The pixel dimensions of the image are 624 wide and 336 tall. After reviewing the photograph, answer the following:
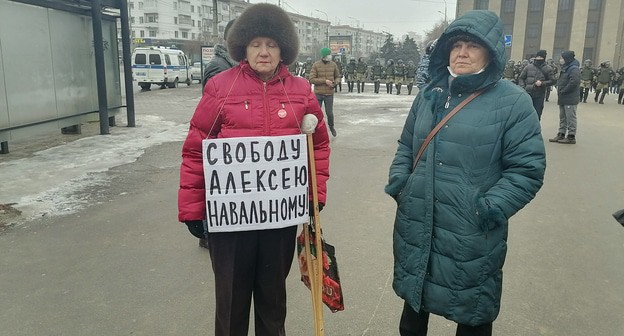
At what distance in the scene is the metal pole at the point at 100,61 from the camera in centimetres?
980

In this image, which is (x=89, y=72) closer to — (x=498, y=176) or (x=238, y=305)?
(x=238, y=305)

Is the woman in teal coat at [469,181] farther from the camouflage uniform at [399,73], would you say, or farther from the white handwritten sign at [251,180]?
the camouflage uniform at [399,73]

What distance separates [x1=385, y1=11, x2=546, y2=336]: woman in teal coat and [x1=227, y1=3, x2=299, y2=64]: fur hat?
31.2 inches

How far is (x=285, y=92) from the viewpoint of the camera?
2510 millimetres

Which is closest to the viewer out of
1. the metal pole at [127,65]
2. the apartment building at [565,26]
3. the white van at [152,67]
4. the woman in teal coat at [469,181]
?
the woman in teal coat at [469,181]

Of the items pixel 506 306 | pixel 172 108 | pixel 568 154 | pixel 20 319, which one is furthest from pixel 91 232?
pixel 172 108

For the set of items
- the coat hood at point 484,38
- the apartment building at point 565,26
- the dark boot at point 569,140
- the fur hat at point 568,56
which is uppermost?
the apartment building at point 565,26

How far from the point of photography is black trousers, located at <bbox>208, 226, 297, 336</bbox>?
251 centimetres

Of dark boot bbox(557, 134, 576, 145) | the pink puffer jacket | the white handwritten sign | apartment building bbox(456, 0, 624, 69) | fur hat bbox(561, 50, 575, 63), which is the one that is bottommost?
dark boot bbox(557, 134, 576, 145)

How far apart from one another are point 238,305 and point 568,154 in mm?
8098

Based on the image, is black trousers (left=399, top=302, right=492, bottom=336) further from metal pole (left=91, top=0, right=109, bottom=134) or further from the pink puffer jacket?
metal pole (left=91, top=0, right=109, bottom=134)

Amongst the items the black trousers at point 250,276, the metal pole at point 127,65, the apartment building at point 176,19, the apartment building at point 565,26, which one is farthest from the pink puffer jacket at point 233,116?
the apartment building at point 176,19

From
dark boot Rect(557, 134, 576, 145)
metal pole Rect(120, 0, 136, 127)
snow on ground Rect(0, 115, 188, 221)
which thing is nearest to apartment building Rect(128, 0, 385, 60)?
metal pole Rect(120, 0, 136, 127)

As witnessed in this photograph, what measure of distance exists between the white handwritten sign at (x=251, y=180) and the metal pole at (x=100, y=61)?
873cm
